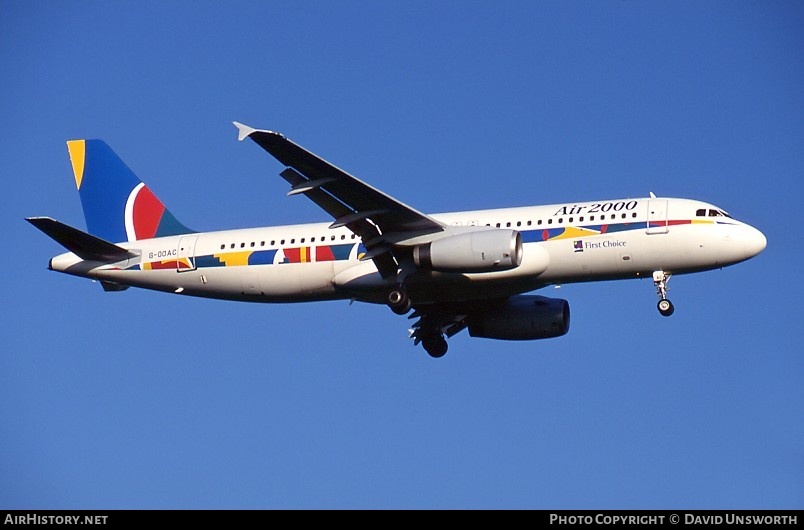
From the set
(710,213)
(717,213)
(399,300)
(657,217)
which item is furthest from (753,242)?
(399,300)

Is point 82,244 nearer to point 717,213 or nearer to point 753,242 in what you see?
point 717,213

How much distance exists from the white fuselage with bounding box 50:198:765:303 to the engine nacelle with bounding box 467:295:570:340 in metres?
3.77

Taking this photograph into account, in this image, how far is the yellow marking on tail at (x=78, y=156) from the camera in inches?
2052

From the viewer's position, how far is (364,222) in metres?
43.2

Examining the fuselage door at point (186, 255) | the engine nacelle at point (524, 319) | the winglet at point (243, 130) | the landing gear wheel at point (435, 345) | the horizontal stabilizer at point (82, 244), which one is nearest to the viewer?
the winglet at point (243, 130)

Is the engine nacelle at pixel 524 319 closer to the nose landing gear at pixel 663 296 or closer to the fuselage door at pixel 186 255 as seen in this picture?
the nose landing gear at pixel 663 296

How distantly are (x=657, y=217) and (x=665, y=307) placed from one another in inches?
117

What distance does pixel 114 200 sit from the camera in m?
51.2

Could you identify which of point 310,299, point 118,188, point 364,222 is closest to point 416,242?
point 364,222

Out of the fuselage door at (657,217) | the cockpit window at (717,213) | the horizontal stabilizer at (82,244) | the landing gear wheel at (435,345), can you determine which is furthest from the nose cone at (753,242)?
the horizontal stabilizer at (82,244)

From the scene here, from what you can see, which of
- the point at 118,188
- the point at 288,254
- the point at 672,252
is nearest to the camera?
the point at 672,252

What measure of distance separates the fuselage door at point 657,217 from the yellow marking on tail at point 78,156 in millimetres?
23098
